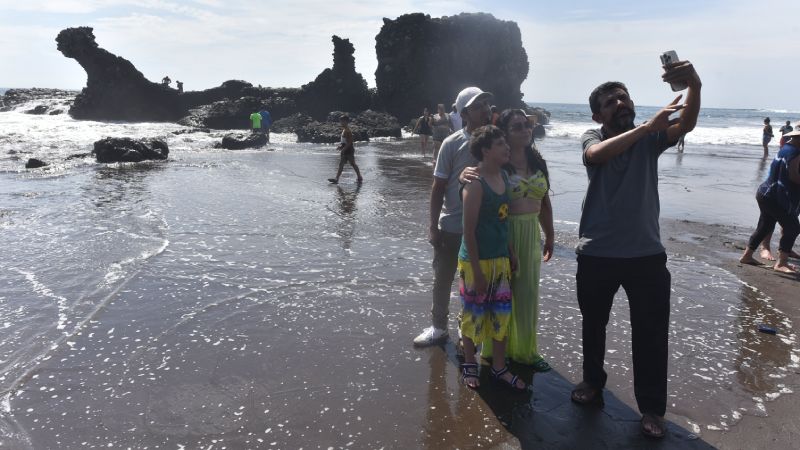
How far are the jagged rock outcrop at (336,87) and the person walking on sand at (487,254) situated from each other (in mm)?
49354

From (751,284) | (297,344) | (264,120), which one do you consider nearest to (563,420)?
(297,344)

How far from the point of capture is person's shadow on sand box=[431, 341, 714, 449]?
3.11 metres

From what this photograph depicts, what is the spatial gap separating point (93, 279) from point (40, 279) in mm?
543

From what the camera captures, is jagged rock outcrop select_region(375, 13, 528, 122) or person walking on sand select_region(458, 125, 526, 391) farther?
jagged rock outcrop select_region(375, 13, 528, 122)

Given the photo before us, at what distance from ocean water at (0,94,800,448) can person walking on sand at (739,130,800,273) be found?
2.94 ft

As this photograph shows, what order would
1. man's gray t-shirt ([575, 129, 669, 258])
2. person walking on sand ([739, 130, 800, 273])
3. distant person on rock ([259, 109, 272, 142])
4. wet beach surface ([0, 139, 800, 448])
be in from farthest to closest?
distant person on rock ([259, 109, 272, 142])
person walking on sand ([739, 130, 800, 273])
wet beach surface ([0, 139, 800, 448])
man's gray t-shirt ([575, 129, 669, 258])

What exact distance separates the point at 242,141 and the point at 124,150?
758 cm

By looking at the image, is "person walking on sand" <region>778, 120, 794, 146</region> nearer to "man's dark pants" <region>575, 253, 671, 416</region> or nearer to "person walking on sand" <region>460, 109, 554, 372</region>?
"person walking on sand" <region>460, 109, 554, 372</region>

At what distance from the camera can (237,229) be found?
8336 mm

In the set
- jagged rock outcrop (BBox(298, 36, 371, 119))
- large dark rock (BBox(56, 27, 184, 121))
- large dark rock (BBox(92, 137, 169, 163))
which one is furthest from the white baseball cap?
large dark rock (BBox(56, 27, 184, 121))

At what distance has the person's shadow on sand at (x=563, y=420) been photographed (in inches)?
122

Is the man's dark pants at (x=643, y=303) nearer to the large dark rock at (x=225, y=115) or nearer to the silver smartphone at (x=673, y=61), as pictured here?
the silver smartphone at (x=673, y=61)

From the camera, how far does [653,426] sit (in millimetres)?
3139

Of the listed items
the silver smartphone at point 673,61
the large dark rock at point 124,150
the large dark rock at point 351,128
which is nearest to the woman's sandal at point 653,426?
the silver smartphone at point 673,61
